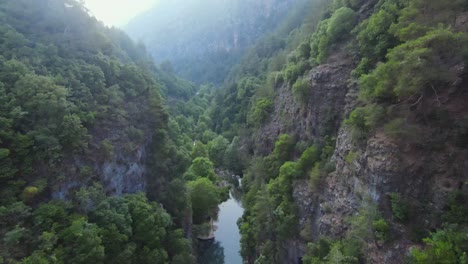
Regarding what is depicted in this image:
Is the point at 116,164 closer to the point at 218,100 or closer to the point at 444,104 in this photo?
the point at 444,104

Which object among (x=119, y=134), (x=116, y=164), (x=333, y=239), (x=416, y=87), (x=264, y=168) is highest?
(x=119, y=134)

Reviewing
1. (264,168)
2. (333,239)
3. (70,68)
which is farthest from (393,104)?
(70,68)


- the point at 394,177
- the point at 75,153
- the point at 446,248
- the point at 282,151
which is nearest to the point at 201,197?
the point at 282,151

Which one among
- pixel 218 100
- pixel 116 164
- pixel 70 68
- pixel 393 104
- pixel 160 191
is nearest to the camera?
pixel 393 104

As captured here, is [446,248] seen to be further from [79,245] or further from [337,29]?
[337,29]

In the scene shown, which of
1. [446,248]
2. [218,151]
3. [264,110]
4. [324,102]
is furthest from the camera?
[218,151]

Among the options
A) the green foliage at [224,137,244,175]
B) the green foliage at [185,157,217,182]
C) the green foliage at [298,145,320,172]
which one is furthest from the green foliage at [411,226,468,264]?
the green foliage at [224,137,244,175]

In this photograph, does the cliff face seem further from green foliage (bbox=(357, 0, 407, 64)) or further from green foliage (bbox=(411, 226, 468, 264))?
green foliage (bbox=(357, 0, 407, 64))
